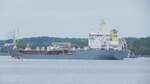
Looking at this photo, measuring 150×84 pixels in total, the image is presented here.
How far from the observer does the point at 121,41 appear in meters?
99.2

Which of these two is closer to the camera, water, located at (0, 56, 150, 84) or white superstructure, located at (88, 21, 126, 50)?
water, located at (0, 56, 150, 84)

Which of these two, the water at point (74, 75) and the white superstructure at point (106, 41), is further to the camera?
the white superstructure at point (106, 41)

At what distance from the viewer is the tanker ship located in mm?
85812

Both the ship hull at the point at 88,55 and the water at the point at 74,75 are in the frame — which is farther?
the ship hull at the point at 88,55

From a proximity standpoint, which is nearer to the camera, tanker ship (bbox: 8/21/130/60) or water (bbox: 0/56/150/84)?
water (bbox: 0/56/150/84)

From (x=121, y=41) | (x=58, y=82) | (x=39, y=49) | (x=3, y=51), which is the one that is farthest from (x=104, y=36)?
(x=58, y=82)

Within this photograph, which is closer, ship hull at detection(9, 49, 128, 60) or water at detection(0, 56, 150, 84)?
water at detection(0, 56, 150, 84)

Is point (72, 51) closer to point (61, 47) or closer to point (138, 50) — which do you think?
point (61, 47)

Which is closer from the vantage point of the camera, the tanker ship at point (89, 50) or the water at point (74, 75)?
the water at point (74, 75)

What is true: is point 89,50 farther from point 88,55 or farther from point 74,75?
point 74,75

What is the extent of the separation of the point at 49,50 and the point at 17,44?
10296mm

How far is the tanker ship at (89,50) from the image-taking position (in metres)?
85.8

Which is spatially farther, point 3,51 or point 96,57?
point 3,51

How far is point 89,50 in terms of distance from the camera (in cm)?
8800
